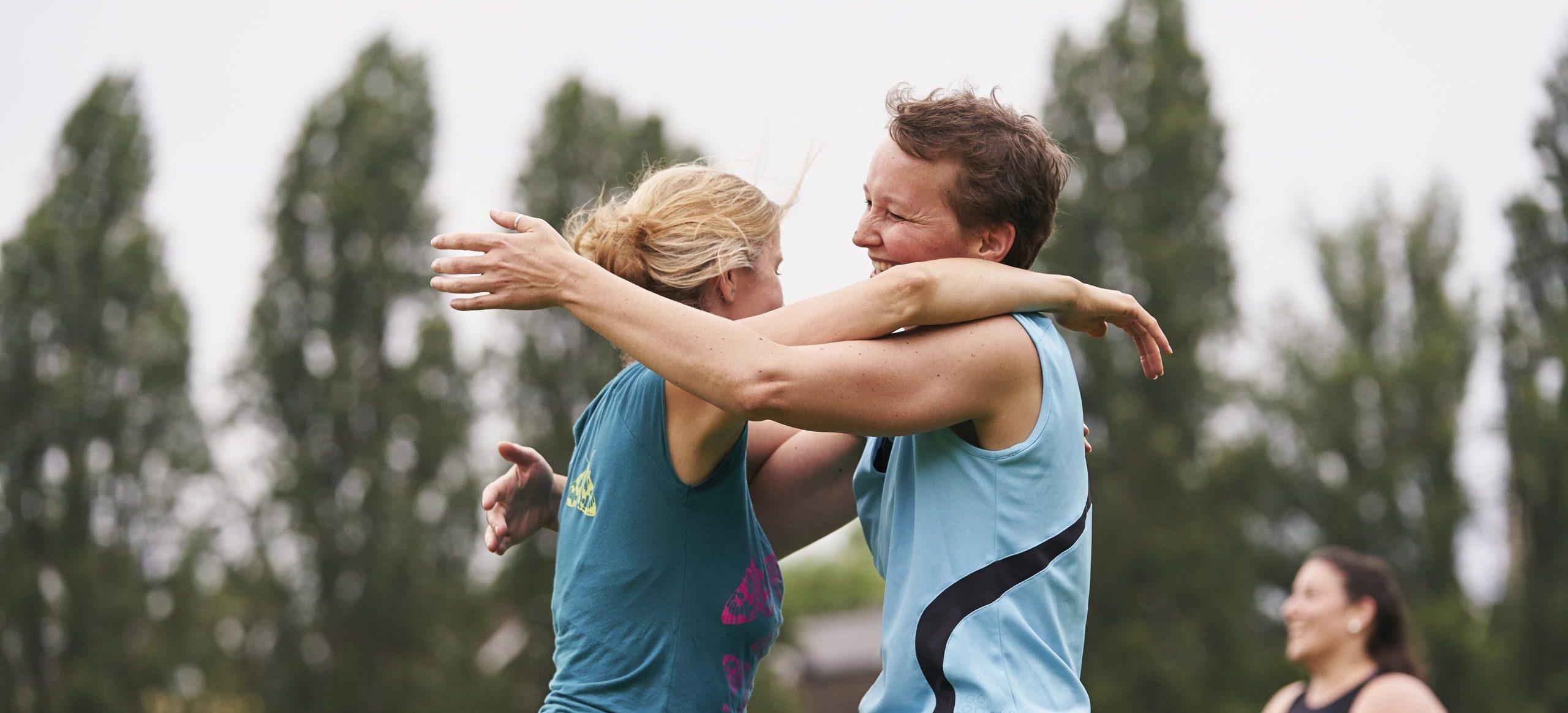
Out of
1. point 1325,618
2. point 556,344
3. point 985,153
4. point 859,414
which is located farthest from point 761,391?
point 556,344

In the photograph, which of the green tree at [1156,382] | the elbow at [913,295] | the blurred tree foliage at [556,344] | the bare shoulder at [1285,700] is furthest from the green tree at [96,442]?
the elbow at [913,295]

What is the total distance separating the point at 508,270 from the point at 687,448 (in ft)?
1.57

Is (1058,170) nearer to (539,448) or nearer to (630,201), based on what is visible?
(630,201)

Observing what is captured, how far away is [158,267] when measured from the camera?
21047mm

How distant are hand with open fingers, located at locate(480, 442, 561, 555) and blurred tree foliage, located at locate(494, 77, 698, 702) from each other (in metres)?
15.8

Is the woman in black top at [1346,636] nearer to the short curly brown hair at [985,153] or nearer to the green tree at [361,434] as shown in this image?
the short curly brown hair at [985,153]

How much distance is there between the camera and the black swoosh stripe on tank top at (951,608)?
2.38m

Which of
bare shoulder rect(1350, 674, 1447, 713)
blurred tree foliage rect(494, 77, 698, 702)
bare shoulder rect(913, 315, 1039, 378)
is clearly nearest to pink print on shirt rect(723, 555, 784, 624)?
bare shoulder rect(913, 315, 1039, 378)

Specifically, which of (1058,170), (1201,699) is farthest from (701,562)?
(1201,699)

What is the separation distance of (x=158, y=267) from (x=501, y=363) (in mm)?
5551

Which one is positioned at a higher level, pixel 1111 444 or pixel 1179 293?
pixel 1179 293

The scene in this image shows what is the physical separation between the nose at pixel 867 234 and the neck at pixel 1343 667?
150 inches

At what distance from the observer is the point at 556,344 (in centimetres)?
2059

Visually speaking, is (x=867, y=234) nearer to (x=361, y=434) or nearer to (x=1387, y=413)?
(x=361, y=434)
